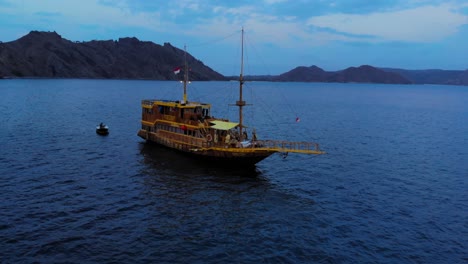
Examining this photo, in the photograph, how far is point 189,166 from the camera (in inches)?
1788

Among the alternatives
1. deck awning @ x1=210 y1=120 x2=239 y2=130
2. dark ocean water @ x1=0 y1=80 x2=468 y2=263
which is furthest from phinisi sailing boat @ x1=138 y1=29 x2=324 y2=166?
dark ocean water @ x1=0 y1=80 x2=468 y2=263

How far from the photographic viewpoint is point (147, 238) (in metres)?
26.5

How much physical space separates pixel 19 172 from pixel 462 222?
4279 centimetres

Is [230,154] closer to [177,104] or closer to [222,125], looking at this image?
[222,125]

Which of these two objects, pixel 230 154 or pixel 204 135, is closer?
pixel 230 154

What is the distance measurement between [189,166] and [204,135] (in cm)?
452

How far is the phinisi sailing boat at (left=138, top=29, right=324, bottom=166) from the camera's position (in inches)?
1687

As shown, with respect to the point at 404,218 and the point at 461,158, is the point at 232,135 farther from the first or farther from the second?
the point at 461,158

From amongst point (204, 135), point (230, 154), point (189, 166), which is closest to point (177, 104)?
point (204, 135)

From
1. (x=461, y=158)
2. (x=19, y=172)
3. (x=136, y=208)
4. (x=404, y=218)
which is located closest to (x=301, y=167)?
(x=404, y=218)

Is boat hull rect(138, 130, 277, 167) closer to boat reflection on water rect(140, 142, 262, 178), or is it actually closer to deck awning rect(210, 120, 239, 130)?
boat reflection on water rect(140, 142, 262, 178)

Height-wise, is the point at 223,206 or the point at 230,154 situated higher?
the point at 230,154

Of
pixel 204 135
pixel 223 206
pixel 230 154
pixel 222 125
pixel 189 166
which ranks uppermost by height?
pixel 222 125

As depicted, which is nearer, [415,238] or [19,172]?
[415,238]
